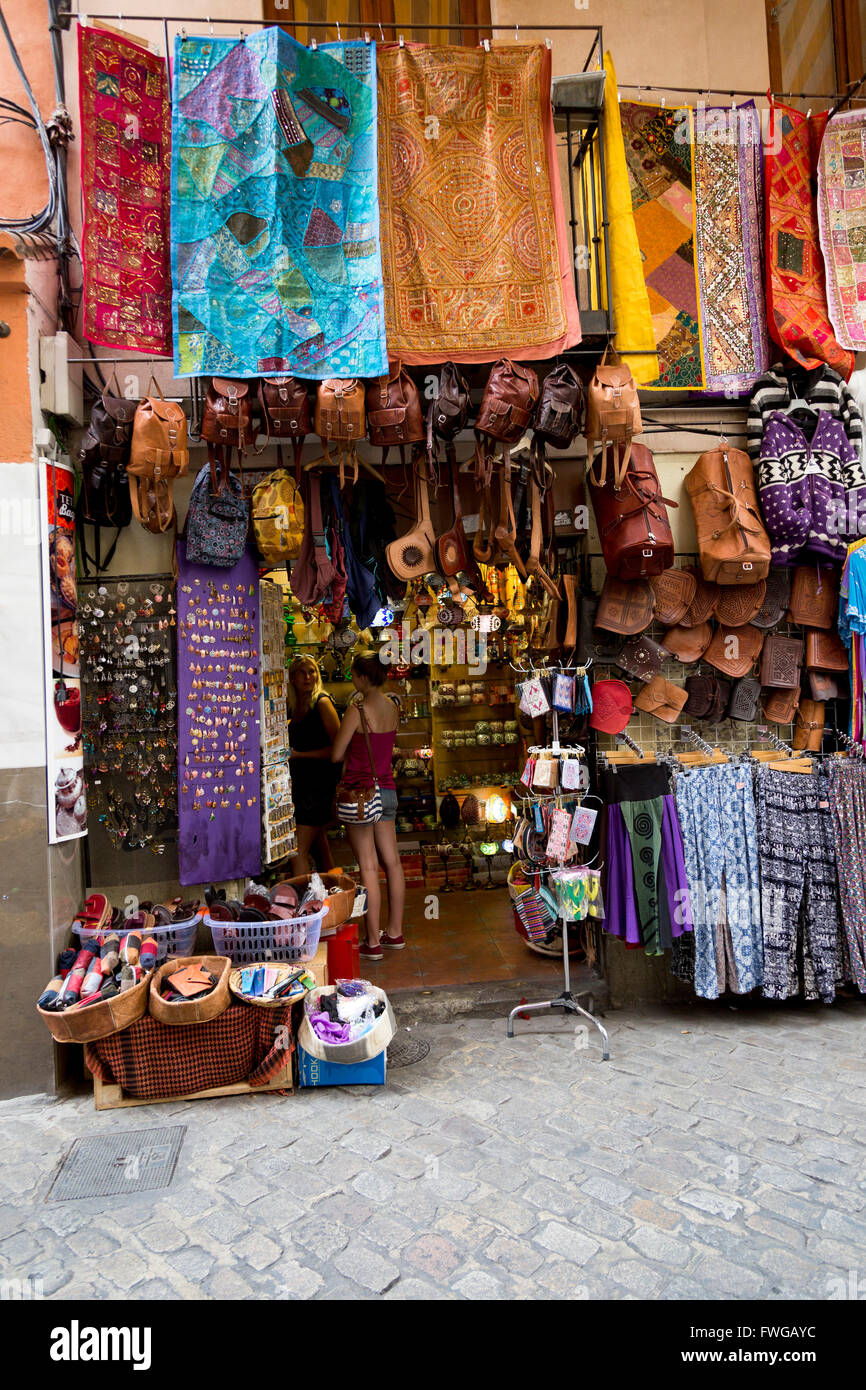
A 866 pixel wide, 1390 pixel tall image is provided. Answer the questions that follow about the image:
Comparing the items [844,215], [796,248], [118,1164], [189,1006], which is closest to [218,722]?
[189,1006]

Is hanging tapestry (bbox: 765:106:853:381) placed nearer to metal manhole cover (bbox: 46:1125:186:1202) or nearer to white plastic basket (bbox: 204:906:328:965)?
white plastic basket (bbox: 204:906:328:965)

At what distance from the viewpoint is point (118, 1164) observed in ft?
11.9

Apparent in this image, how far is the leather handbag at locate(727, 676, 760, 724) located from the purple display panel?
3034 mm

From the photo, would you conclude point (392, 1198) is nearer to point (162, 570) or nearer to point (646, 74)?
point (162, 570)

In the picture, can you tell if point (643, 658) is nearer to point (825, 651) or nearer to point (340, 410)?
point (825, 651)

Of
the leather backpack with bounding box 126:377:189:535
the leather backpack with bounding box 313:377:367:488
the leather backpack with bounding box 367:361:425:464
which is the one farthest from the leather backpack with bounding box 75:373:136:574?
the leather backpack with bounding box 367:361:425:464

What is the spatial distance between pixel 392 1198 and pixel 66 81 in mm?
6175

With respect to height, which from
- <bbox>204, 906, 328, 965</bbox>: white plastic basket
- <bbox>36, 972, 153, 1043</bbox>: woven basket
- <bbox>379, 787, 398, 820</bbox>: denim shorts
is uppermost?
<bbox>379, 787, 398, 820</bbox>: denim shorts

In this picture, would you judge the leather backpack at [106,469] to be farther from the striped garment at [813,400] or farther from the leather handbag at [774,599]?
the leather handbag at [774,599]

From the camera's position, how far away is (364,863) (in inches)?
253

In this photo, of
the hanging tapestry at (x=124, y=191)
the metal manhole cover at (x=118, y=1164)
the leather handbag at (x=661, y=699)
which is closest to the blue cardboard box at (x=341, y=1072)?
the metal manhole cover at (x=118, y=1164)

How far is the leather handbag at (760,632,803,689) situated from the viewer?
208 inches

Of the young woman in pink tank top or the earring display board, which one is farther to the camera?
the young woman in pink tank top

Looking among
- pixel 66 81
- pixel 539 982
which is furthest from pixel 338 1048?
pixel 66 81
